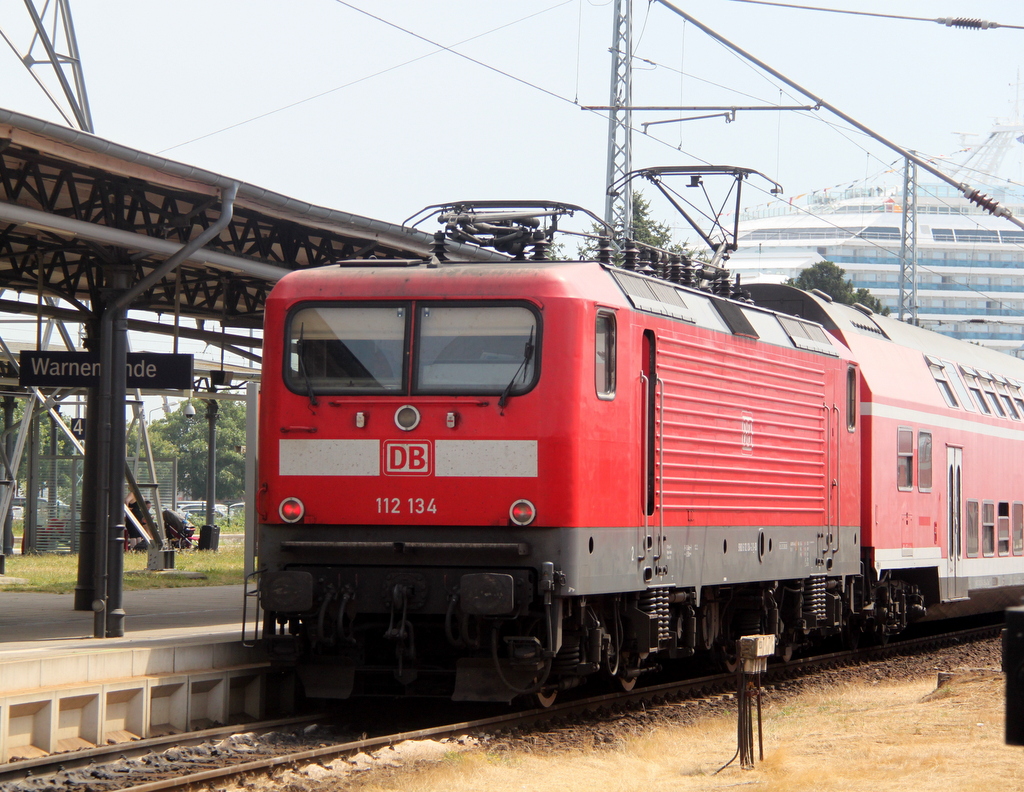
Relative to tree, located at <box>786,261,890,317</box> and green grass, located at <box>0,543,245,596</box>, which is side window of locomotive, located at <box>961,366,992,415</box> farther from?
tree, located at <box>786,261,890,317</box>

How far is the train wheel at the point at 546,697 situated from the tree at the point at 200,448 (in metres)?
81.5

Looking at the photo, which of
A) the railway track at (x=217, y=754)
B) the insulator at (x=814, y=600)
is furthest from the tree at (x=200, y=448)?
the railway track at (x=217, y=754)

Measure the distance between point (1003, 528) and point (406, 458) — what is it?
41.2 ft

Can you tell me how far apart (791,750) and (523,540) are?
7.93 feet

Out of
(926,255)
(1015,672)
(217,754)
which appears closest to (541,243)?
(217,754)

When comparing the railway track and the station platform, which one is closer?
the railway track

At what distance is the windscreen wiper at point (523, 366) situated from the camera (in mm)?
10094

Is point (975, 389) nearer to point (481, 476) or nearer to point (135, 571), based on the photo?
point (481, 476)

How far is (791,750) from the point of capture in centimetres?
993

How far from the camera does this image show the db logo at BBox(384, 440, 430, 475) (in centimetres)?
1022

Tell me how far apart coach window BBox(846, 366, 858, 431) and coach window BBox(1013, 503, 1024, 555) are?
6.49m

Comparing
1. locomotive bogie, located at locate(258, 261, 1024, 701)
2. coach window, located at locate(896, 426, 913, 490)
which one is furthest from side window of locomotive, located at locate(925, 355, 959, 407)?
locomotive bogie, located at locate(258, 261, 1024, 701)

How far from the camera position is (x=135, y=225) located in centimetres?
1530

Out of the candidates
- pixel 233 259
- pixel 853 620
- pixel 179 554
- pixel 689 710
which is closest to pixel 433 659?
pixel 689 710
